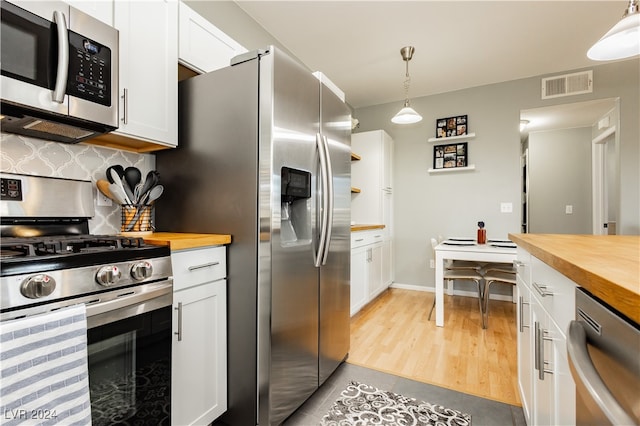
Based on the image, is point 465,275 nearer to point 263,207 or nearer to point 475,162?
point 475,162

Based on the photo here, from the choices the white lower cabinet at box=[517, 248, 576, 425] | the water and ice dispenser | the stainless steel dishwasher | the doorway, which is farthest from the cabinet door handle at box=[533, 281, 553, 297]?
the doorway

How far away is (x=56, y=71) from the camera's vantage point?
1.13 metres

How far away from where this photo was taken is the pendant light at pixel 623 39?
55.8 inches

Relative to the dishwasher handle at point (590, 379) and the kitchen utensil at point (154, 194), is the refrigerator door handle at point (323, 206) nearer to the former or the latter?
the kitchen utensil at point (154, 194)

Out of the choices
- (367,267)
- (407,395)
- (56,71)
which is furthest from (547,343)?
(367,267)

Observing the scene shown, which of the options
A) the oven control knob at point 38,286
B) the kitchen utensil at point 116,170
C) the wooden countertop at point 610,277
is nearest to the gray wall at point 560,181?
the wooden countertop at point 610,277

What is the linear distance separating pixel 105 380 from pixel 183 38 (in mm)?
1653

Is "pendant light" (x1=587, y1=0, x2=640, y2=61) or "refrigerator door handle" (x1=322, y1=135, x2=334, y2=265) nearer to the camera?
"pendant light" (x1=587, y1=0, x2=640, y2=61)

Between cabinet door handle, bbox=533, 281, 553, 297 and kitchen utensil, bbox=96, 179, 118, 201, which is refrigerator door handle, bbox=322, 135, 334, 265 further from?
kitchen utensil, bbox=96, 179, 118, 201

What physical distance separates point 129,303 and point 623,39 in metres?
2.54

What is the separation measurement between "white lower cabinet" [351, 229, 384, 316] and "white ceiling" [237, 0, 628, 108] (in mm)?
1836

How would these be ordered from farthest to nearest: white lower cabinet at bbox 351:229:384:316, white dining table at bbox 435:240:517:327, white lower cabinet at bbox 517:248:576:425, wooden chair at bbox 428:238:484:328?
1. white lower cabinet at bbox 351:229:384:316
2. wooden chair at bbox 428:238:484:328
3. white dining table at bbox 435:240:517:327
4. white lower cabinet at bbox 517:248:576:425

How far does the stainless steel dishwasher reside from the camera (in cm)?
43

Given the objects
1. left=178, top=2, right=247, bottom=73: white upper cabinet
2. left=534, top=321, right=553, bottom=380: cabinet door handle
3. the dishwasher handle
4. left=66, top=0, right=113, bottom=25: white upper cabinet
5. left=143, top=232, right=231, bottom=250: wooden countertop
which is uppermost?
left=178, top=2, right=247, bottom=73: white upper cabinet
